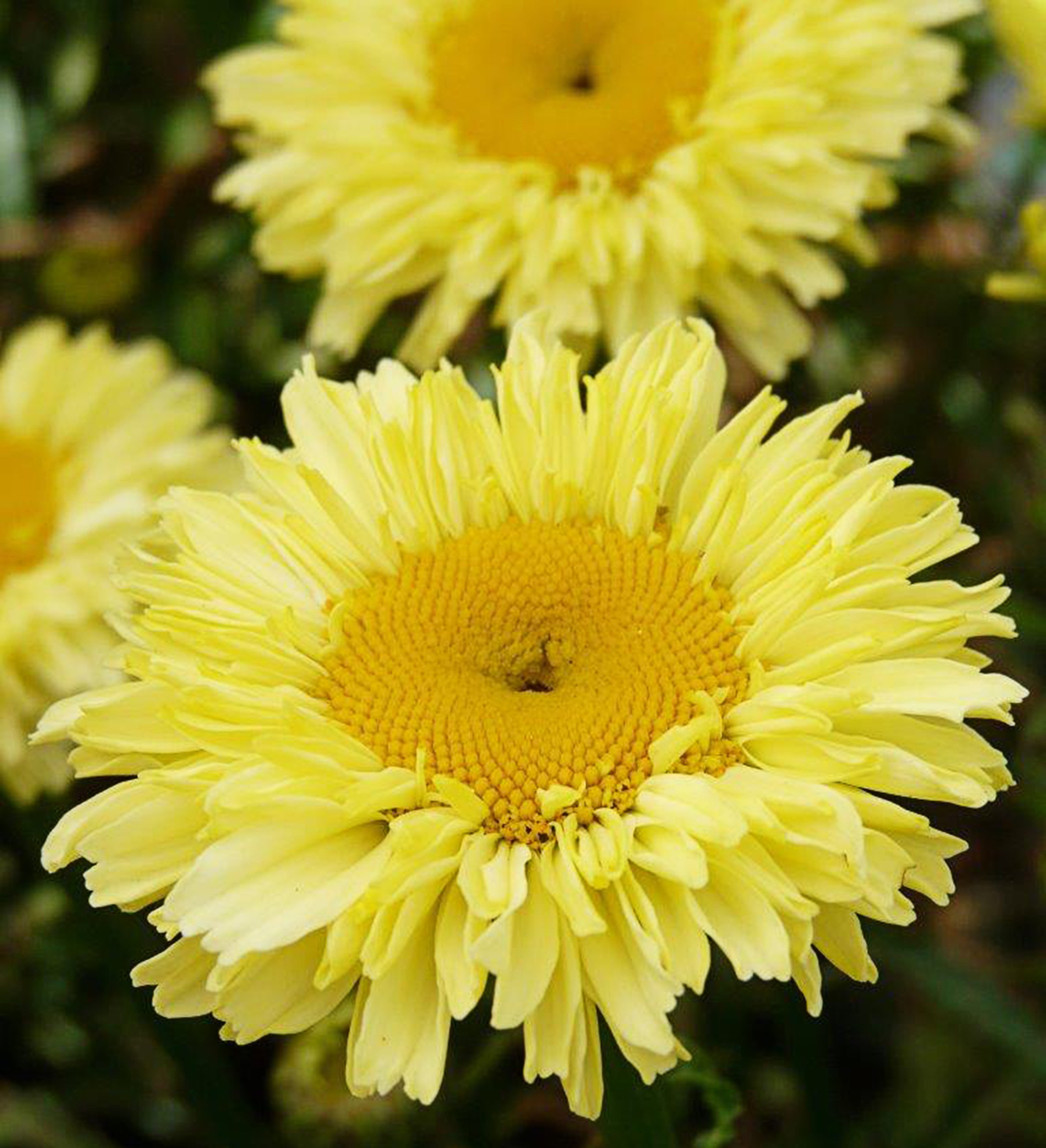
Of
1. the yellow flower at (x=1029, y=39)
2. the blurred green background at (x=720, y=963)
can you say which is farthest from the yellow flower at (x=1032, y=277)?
the blurred green background at (x=720, y=963)

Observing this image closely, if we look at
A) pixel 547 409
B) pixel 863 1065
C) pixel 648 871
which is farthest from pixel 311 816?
pixel 863 1065

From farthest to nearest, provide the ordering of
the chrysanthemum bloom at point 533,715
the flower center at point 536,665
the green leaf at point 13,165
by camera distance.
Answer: the green leaf at point 13,165, the flower center at point 536,665, the chrysanthemum bloom at point 533,715

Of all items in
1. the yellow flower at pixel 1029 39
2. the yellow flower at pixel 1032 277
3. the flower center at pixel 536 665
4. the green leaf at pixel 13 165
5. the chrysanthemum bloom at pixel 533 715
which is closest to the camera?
the chrysanthemum bloom at pixel 533 715

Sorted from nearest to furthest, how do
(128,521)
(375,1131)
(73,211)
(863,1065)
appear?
(375,1131) < (128,521) < (863,1065) < (73,211)

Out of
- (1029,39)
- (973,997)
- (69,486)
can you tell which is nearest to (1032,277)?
(1029,39)

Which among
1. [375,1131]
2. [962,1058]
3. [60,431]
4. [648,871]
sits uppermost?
[648,871]

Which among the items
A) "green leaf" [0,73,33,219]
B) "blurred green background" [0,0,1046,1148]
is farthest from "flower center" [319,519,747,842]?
"green leaf" [0,73,33,219]

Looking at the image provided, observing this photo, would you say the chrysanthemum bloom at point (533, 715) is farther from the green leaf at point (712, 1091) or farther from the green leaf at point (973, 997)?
the green leaf at point (973, 997)

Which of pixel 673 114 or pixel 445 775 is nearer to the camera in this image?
pixel 445 775

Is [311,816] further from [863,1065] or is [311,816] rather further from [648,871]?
[863,1065]
